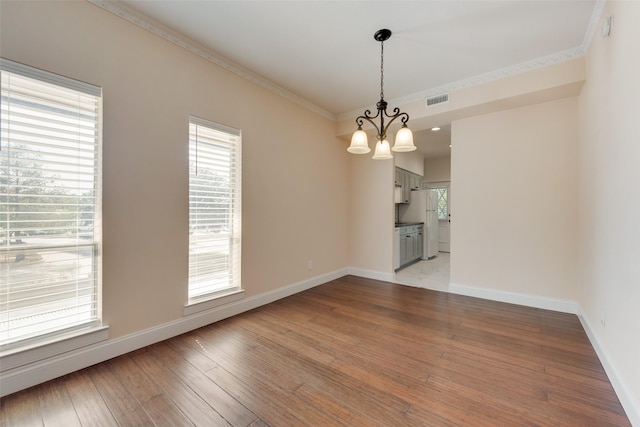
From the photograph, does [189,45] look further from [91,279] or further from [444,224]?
[444,224]

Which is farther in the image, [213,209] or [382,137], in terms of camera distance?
[213,209]

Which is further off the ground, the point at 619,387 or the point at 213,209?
the point at 213,209

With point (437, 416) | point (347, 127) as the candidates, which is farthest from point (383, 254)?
point (437, 416)

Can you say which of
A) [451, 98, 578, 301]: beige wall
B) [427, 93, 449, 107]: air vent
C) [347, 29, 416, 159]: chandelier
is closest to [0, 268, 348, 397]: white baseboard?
[347, 29, 416, 159]: chandelier

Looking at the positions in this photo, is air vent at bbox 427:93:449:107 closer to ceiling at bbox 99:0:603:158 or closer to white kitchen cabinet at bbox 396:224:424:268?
ceiling at bbox 99:0:603:158

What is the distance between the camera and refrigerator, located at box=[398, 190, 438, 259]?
6.94 m

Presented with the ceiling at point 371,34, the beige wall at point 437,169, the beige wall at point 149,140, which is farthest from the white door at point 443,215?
the beige wall at point 149,140

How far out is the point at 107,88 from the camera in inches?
88.0

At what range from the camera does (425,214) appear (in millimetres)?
7035

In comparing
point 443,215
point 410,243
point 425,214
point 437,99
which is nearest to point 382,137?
point 437,99

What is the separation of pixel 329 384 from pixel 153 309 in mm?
1804

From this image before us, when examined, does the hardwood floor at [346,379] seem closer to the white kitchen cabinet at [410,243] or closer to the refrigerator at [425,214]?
the white kitchen cabinet at [410,243]

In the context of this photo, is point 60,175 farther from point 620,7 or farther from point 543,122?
point 543,122

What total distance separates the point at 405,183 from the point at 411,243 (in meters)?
1.64
